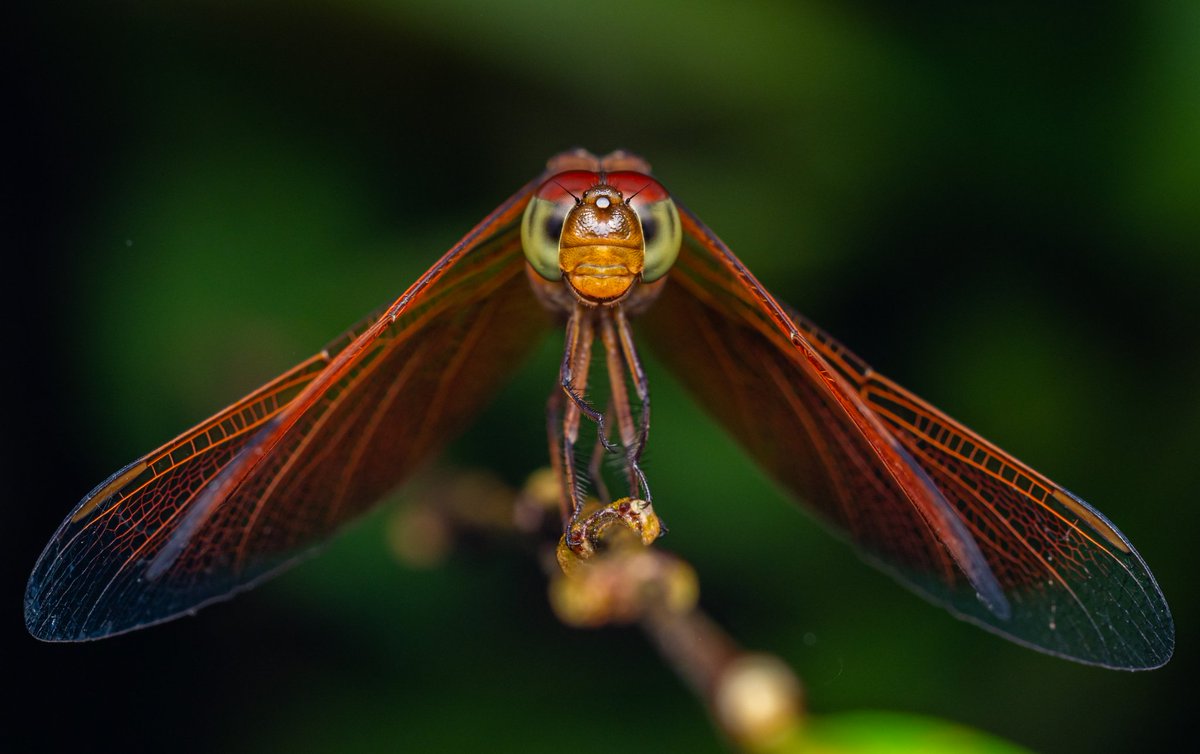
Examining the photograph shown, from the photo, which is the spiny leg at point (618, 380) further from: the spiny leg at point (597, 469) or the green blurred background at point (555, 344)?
the green blurred background at point (555, 344)

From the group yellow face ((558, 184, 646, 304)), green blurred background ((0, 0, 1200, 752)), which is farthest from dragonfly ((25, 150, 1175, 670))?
green blurred background ((0, 0, 1200, 752))

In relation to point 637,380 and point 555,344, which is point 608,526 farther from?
point 555,344

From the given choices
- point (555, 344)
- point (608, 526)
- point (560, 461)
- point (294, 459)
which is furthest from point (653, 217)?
point (555, 344)

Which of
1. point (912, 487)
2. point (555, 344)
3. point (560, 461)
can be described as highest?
point (555, 344)

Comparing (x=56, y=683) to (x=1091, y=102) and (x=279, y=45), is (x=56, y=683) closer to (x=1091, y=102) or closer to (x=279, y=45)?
(x=279, y=45)

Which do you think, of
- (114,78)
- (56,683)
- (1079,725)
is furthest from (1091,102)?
(56,683)

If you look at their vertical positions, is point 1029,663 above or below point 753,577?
below
